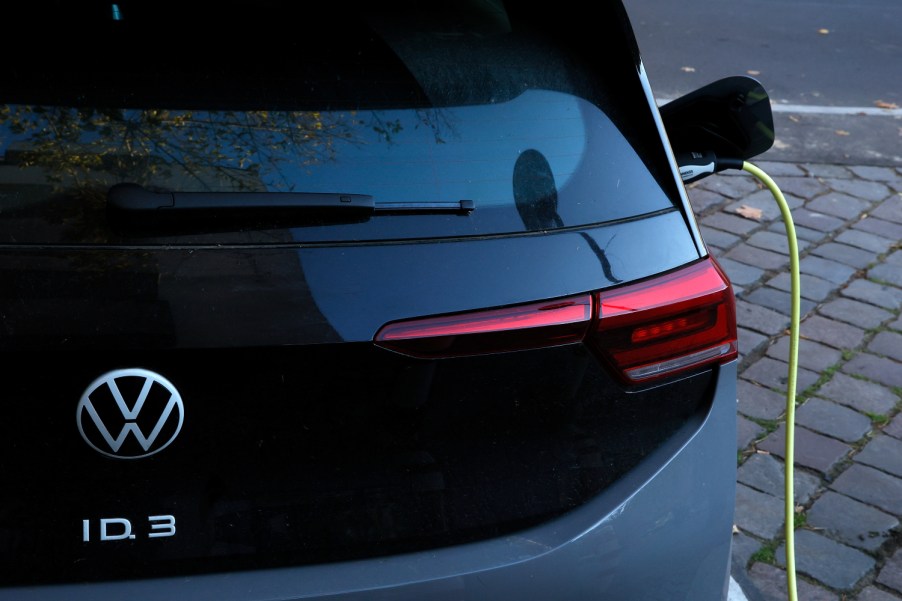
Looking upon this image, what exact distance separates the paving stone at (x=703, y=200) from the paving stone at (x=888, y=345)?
1.40m

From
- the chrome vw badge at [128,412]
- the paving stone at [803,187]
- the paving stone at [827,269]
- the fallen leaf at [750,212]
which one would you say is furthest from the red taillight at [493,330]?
the paving stone at [803,187]

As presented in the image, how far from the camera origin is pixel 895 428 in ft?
13.3

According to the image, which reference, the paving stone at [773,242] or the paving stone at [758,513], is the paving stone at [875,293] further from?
the paving stone at [758,513]

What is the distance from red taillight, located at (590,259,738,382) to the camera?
1794 millimetres

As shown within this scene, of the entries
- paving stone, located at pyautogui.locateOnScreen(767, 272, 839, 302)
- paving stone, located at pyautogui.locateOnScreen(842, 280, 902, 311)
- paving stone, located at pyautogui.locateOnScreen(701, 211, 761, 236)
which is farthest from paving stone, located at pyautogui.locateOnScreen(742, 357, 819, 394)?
paving stone, located at pyautogui.locateOnScreen(701, 211, 761, 236)

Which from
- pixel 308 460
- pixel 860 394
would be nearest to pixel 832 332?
pixel 860 394

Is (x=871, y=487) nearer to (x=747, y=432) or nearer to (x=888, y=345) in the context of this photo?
(x=747, y=432)

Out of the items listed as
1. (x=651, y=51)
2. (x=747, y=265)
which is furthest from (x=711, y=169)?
(x=651, y=51)

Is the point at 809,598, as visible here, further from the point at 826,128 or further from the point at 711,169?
the point at 826,128

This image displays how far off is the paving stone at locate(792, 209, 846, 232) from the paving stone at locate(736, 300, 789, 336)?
3.58 feet

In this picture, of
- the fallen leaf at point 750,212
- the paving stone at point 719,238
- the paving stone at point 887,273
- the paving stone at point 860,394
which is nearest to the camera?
the paving stone at point 860,394

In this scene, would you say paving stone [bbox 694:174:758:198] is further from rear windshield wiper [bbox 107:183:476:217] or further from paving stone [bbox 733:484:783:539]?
rear windshield wiper [bbox 107:183:476:217]

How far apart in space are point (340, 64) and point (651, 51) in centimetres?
753

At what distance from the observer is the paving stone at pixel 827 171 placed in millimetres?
6504
